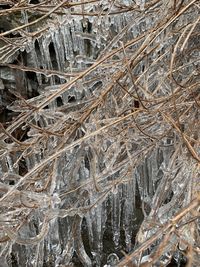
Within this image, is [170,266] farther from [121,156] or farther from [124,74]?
[124,74]

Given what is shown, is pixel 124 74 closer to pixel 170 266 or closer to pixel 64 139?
pixel 64 139

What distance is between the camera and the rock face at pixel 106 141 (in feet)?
8.48

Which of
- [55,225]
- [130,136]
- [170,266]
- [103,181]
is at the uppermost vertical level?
[130,136]

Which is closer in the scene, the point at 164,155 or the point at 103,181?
the point at 103,181

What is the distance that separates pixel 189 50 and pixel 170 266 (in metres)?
1.22

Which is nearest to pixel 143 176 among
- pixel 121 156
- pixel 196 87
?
pixel 121 156

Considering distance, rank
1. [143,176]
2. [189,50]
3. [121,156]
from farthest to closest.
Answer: [143,176], [189,50], [121,156]

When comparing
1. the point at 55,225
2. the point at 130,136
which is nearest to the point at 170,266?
the point at 55,225

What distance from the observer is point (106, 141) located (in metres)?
3.03

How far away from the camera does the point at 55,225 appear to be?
3281mm

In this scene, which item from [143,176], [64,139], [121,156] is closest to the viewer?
[64,139]

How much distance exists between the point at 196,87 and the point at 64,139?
25.8 inches

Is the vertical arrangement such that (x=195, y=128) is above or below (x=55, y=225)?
above

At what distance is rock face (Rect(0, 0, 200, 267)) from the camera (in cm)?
258
